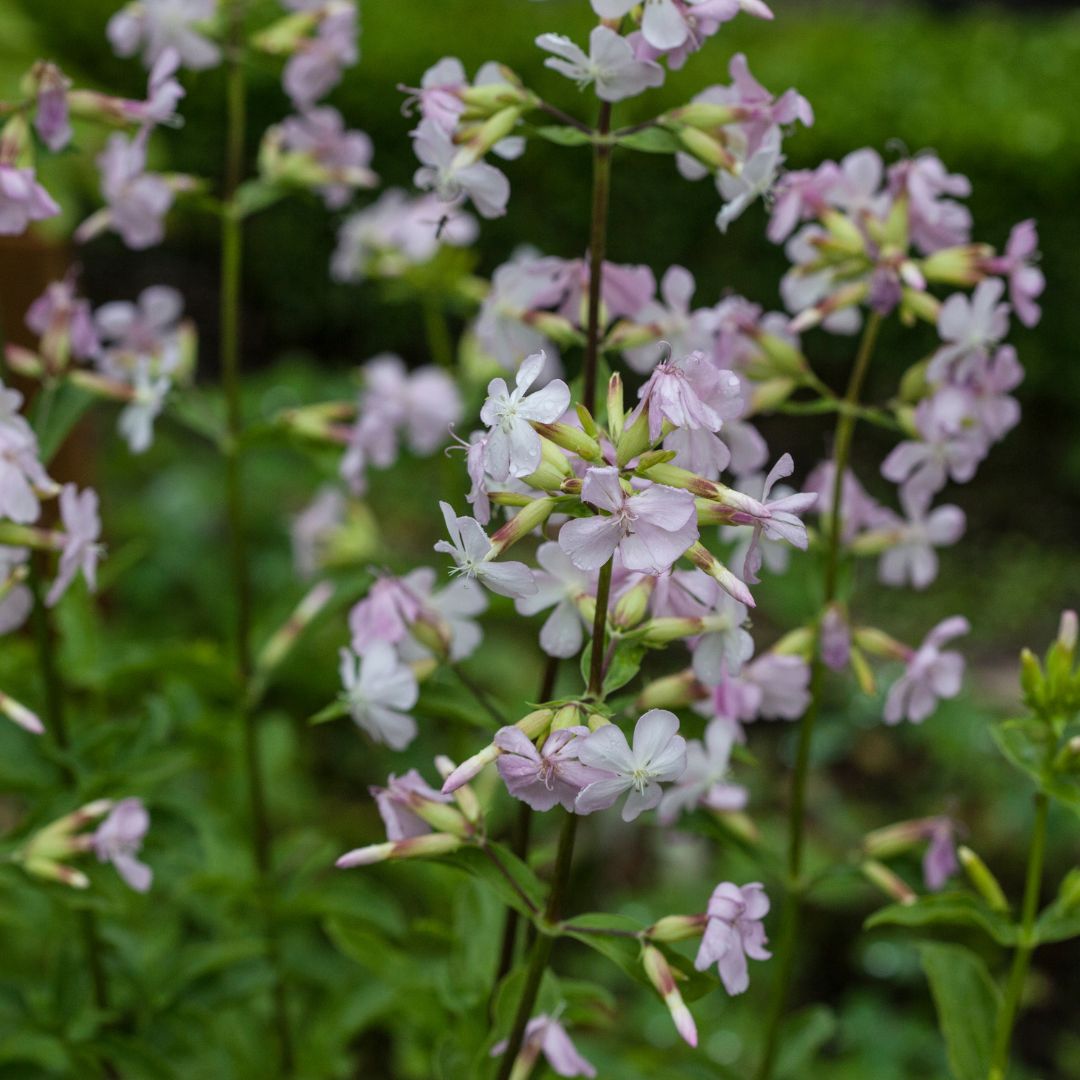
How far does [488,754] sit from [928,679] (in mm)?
588

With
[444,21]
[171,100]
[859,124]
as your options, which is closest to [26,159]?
[171,100]

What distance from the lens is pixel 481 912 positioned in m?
1.47

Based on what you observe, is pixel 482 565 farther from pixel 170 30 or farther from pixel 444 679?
pixel 170 30

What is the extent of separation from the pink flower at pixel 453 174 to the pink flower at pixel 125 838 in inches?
27.2

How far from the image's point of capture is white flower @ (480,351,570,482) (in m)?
0.91

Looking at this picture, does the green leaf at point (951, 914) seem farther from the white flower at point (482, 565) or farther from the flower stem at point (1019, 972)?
the white flower at point (482, 565)

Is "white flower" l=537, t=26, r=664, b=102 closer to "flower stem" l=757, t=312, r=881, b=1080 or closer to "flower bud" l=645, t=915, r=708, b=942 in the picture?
"flower stem" l=757, t=312, r=881, b=1080

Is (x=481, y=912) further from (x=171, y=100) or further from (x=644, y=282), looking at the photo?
(x=171, y=100)

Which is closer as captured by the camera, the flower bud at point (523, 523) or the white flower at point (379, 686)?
the flower bud at point (523, 523)

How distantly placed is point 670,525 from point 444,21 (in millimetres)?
4672

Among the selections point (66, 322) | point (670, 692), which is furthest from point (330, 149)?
point (670, 692)

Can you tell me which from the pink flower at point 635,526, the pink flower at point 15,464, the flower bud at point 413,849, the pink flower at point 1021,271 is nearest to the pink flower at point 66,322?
the pink flower at point 15,464

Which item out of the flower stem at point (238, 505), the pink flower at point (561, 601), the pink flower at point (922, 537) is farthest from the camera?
the flower stem at point (238, 505)

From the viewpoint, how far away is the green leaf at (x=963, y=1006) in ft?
4.25
